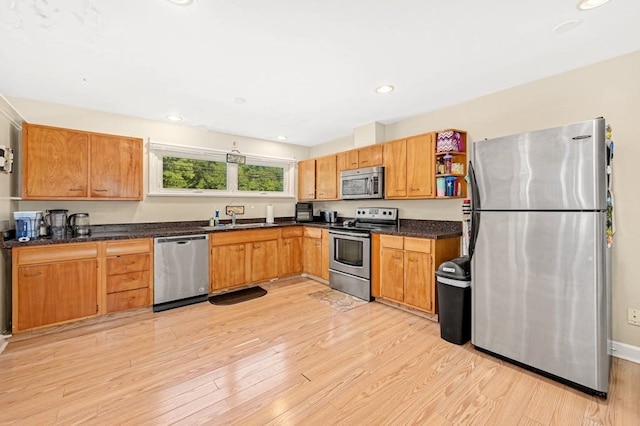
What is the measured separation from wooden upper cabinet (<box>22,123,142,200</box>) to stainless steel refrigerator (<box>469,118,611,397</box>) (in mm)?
3935

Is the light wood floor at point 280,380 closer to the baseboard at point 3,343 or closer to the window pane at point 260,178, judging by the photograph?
the baseboard at point 3,343

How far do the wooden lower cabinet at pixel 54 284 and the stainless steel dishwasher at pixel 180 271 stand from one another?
0.58 metres

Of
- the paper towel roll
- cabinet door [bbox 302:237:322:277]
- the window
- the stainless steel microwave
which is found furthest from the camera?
the paper towel roll

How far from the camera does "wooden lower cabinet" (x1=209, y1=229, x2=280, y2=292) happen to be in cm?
385

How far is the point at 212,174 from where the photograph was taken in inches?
180

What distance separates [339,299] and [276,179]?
2.69 metres

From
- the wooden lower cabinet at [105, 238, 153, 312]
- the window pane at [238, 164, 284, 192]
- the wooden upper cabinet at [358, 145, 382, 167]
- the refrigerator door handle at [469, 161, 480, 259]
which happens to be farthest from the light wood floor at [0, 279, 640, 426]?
the window pane at [238, 164, 284, 192]

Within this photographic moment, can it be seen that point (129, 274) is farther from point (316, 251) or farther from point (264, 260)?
point (316, 251)

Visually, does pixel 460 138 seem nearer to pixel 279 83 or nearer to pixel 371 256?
pixel 371 256

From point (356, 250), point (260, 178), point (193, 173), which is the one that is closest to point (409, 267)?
point (356, 250)

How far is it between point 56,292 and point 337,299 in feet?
10.1

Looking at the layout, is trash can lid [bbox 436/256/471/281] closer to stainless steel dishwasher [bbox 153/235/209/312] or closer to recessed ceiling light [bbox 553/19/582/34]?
recessed ceiling light [bbox 553/19/582/34]

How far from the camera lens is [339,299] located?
3.72 m

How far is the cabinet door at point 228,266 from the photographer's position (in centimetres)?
383
